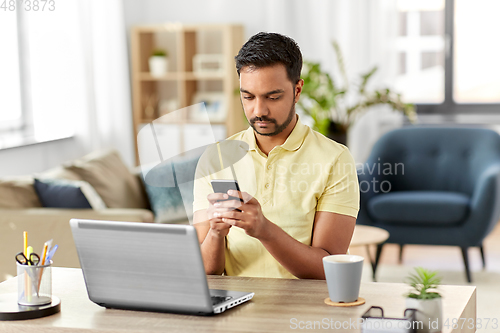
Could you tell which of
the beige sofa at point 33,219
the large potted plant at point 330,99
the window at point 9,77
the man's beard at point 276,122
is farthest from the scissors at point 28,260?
the large potted plant at point 330,99

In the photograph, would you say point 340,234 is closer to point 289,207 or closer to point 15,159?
point 289,207

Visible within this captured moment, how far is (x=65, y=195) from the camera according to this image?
272 centimetres

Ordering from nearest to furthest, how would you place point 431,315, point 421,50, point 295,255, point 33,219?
point 431,315 < point 295,255 < point 33,219 < point 421,50

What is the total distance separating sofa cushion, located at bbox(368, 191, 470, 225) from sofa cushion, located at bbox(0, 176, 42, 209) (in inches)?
74.2

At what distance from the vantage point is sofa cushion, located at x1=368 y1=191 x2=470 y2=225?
11.4 ft

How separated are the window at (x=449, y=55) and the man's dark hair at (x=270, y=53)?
3.83 metres

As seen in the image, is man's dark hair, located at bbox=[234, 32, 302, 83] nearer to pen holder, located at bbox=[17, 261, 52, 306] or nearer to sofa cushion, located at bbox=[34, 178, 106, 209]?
pen holder, located at bbox=[17, 261, 52, 306]

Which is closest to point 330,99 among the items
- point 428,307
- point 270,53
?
point 270,53

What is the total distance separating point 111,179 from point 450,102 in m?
3.06

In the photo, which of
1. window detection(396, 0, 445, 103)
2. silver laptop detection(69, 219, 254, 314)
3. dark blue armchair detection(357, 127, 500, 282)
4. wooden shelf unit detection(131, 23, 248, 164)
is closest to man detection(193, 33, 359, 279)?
silver laptop detection(69, 219, 254, 314)

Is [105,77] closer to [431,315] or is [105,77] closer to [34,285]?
[34,285]

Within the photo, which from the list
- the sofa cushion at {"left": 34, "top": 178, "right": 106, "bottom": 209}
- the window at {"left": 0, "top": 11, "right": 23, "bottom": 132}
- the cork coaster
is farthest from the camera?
the window at {"left": 0, "top": 11, "right": 23, "bottom": 132}

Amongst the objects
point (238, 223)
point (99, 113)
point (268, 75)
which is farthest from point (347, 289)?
point (99, 113)

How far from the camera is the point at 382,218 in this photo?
359cm
